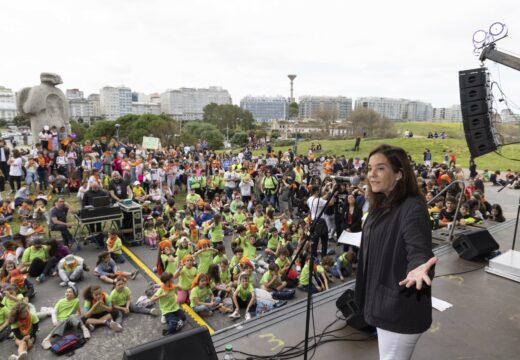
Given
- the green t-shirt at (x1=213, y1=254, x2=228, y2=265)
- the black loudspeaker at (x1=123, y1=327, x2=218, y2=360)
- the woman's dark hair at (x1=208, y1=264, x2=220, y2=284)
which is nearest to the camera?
the black loudspeaker at (x1=123, y1=327, x2=218, y2=360)

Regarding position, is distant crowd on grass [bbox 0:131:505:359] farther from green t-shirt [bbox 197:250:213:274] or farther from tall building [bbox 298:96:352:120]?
tall building [bbox 298:96:352:120]

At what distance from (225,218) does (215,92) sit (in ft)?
592

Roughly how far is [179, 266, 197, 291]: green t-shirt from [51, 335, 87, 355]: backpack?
1.78 m

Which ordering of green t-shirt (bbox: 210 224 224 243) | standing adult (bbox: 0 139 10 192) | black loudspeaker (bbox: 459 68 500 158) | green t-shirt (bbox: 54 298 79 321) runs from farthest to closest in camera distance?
standing adult (bbox: 0 139 10 192) < green t-shirt (bbox: 210 224 224 243) < black loudspeaker (bbox: 459 68 500 158) < green t-shirt (bbox: 54 298 79 321)

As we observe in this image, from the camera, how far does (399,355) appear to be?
1932mm

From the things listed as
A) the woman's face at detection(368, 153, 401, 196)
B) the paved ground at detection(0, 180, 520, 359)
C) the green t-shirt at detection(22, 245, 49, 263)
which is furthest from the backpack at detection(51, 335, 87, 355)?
the woman's face at detection(368, 153, 401, 196)

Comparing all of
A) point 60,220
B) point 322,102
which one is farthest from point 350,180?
point 322,102

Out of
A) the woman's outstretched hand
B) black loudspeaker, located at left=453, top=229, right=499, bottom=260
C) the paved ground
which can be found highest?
the woman's outstretched hand

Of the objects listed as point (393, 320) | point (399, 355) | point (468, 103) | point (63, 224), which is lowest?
point (63, 224)

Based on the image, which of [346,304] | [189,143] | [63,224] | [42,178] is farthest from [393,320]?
[189,143]

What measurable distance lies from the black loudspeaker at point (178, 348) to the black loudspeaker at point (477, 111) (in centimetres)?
701

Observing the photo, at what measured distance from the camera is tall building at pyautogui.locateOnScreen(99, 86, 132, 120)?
173500 millimetres

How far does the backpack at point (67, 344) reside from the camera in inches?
196

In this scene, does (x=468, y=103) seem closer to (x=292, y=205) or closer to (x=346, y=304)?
(x=346, y=304)
